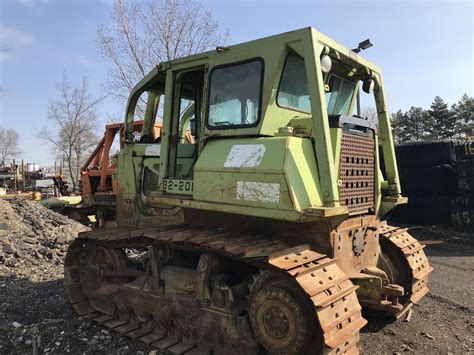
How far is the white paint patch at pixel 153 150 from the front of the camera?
5082 millimetres

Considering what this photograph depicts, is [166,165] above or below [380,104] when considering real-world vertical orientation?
below

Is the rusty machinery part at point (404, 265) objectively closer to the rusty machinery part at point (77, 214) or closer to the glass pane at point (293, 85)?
the glass pane at point (293, 85)

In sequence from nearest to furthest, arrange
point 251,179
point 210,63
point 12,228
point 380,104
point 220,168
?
1. point 251,179
2. point 220,168
3. point 210,63
4. point 380,104
5. point 12,228

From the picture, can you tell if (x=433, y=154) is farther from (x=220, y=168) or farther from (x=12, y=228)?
(x=12, y=228)

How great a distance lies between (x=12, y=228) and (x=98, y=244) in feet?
15.3

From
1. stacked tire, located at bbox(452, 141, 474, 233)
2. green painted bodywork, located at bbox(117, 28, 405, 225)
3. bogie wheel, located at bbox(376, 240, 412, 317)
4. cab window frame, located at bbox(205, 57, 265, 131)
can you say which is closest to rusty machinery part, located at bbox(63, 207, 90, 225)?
green painted bodywork, located at bbox(117, 28, 405, 225)

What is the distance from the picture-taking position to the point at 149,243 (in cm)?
470

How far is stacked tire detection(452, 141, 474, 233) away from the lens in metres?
10.8

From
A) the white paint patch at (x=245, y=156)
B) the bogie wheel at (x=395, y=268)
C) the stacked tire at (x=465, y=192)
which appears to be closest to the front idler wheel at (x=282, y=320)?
the white paint patch at (x=245, y=156)

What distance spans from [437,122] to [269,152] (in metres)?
46.2

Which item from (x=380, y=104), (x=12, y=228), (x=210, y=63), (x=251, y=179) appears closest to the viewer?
(x=251, y=179)

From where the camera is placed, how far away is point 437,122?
44.6m

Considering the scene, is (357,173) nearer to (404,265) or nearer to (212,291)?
(404,265)

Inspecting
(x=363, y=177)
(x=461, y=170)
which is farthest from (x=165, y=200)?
(x=461, y=170)
